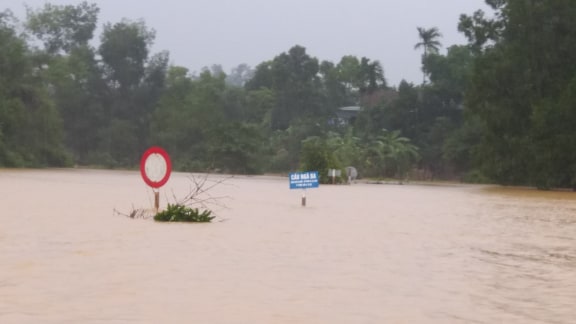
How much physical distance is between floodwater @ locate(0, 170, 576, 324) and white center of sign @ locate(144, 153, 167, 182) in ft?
3.51

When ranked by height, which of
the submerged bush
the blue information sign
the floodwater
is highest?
the blue information sign

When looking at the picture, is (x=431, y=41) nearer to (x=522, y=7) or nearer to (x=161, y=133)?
A: (x=161, y=133)

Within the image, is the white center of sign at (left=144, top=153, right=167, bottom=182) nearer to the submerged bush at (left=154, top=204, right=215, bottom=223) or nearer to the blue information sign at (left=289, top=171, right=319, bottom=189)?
the submerged bush at (left=154, top=204, right=215, bottom=223)

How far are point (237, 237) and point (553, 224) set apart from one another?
8753 millimetres

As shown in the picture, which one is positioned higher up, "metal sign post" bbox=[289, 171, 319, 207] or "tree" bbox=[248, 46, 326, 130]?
"tree" bbox=[248, 46, 326, 130]

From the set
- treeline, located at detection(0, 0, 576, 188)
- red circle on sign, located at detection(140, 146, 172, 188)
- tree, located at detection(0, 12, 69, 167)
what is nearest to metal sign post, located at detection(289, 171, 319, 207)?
red circle on sign, located at detection(140, 146, 172, 188)

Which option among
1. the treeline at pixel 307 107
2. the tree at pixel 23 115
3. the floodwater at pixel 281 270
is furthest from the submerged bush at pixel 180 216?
the tree at pixel 23 115

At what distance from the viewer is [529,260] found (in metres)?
13.3

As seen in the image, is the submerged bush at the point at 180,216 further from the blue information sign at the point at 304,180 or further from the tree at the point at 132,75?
the tree at the point at 132,75

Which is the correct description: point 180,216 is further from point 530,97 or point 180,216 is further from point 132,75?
point 132,75

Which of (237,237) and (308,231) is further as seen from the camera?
(308,231)

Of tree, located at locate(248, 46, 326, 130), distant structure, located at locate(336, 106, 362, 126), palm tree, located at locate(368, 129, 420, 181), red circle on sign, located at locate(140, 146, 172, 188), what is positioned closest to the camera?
red circle on sign, located at locate(140, 146, 172, 188)

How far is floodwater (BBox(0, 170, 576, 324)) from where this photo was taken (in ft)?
27.3

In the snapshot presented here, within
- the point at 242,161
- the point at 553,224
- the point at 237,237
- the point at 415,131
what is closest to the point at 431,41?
the point at 415,131
